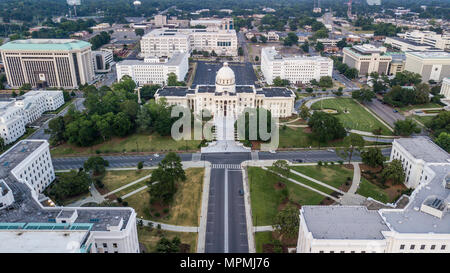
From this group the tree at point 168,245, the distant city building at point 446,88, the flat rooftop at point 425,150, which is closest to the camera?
the tree at point 168,245

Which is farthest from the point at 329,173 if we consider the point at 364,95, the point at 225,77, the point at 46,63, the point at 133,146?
the point at 46,63

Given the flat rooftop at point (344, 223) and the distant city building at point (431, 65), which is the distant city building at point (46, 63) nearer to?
the flat rooftop at point (344, 223)

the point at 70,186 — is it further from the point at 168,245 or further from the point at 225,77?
the point at 225,77

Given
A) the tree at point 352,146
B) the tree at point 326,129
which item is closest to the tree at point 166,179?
the tree at point 326,129

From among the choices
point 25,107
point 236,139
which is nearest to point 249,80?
point 236,139

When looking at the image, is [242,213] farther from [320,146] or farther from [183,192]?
[320,146]

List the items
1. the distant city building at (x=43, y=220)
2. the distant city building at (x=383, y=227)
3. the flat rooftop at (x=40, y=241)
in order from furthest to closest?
1. the distant city building at (x=383, y=227)
2. the distant city building at (x=43, y=220)
3. the flat rooftop at (x=40, y=241)
